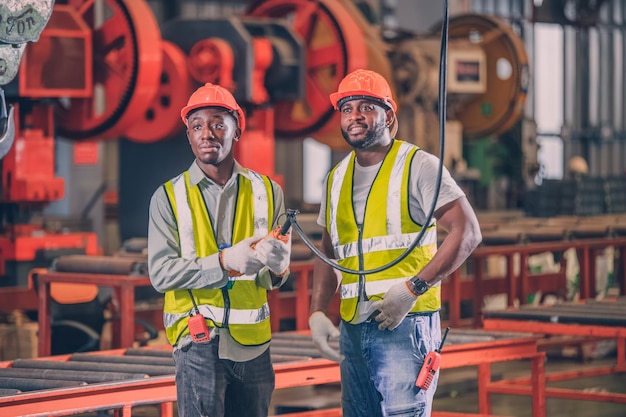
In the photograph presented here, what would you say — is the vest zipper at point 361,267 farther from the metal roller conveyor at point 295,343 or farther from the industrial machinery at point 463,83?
the industrial machinery at point 463,83

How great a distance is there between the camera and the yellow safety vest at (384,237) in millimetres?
3672

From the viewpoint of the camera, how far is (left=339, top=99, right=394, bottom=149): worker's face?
12.1 ft

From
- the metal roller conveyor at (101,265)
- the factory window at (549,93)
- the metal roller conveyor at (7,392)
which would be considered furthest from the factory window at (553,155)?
the metal roller conveyor at (7,392)

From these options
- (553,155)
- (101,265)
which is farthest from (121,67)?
(553,155)

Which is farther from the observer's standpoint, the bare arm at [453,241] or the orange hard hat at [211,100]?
the orange hard hat at [211,100]

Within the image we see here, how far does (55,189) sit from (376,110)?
14.9 ft

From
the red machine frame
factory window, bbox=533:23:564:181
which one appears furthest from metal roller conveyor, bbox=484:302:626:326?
factory window, bbox=533:23:564:181

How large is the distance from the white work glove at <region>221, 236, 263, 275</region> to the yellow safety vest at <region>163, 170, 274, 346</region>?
0.33 feet

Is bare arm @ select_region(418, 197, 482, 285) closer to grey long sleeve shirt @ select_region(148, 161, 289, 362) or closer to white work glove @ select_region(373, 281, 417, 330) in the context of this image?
white work glove @ select_region(373, 281, 417, 330)

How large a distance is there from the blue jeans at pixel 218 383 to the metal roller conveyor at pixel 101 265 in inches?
116

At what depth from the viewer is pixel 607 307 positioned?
7727 millimetres

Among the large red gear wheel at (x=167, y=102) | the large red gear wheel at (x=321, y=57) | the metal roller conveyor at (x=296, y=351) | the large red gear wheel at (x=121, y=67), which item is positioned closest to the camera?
the metal roller conveyor at (x=296, y=351)

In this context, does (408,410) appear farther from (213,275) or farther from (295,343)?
(295,343)

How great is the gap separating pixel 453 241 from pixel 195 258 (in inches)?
29.3
